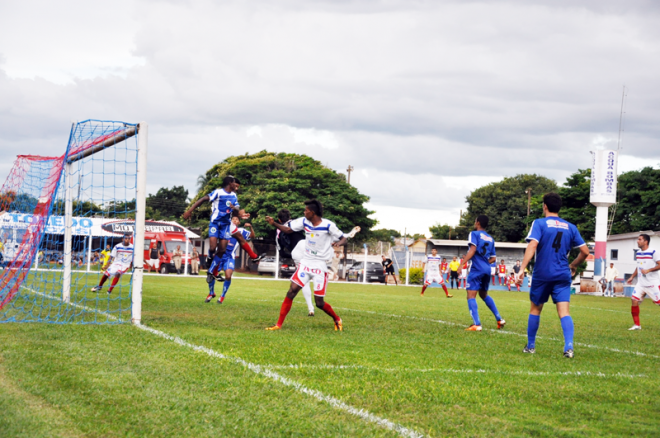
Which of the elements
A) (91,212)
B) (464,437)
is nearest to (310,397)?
(464,437)

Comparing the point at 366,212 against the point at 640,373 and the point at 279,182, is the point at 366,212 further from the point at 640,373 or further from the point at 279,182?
the point at 640,373

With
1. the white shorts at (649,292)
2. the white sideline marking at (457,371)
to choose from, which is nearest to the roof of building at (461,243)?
the white shorts at (649,292)

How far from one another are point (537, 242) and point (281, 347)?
3.48 meters

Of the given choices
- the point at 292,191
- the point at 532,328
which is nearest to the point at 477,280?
the point at 532,328

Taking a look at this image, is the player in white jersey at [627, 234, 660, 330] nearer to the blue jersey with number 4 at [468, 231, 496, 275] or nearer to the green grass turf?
the blue jersey with number 4 at [468, 231, 496, 275]

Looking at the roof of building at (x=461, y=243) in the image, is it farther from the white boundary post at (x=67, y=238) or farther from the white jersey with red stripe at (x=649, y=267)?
the white boundary post at (x=67, y=238)

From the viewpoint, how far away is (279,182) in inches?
1927

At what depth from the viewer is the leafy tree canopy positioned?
47684 mm

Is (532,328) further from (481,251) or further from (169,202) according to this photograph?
(169,202)

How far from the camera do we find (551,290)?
25.8 ft

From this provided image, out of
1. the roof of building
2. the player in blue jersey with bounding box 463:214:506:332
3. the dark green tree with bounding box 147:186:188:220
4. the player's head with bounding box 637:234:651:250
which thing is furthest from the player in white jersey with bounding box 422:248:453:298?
the dark green tree with bounding box 147:186:188:220

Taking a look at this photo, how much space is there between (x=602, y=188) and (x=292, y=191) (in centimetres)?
2302

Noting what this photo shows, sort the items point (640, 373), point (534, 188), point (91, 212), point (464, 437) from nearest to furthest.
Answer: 1. point (464, 437)
2. point (640, 373)
3. point (91, 212)
4. point (534, 188)

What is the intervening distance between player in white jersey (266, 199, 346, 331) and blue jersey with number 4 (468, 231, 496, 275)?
2719 mm
